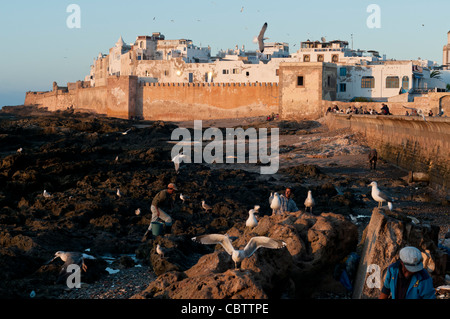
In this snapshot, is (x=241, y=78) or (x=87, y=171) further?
(x=241, y=78)

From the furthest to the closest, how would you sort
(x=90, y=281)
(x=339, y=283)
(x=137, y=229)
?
(x=137, y=229) → (x=90, y=281) → (x=339, y=283)

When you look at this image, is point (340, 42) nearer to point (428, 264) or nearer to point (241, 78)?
point (241, 78)

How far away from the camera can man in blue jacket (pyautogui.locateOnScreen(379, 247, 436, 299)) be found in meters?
4.52

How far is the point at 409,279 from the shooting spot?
4.60 metres

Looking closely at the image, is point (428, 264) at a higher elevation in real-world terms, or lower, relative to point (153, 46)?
lower

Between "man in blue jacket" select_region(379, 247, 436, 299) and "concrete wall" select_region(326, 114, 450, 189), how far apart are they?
31.3 ft

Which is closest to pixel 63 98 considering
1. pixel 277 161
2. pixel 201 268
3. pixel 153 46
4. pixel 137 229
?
pixel 153 46

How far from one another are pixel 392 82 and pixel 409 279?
35981 mm

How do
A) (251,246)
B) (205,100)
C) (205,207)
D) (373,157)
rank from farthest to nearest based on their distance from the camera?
(205,100) < (373,157) < (205,207) < (251,246)

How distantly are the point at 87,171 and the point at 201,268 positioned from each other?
10.9m

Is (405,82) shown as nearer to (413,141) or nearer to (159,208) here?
(413,141)

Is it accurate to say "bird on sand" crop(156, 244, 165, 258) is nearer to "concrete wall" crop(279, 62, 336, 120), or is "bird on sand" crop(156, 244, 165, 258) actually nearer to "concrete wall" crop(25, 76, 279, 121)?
"concrete wall" crop(279, 62, 336, 120)

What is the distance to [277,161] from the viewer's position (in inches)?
818

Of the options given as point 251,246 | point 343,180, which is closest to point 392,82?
point 343,180
